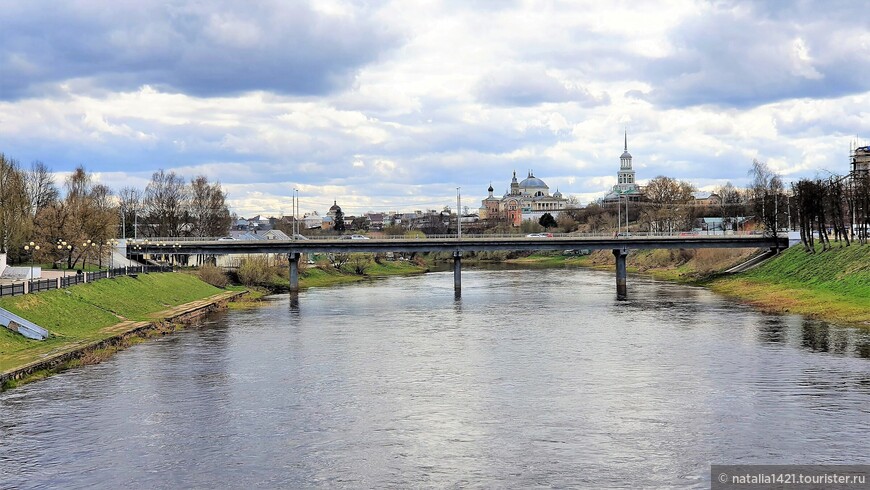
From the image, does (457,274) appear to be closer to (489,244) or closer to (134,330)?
(489,244)

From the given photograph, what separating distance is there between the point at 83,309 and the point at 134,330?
592 centimetres

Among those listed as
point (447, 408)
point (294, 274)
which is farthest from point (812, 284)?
point (294, 274)

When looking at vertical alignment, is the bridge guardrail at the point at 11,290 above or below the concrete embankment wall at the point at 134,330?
above

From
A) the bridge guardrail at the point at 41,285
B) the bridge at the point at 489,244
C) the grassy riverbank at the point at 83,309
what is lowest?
the grassy riverbank at the point at 83,309

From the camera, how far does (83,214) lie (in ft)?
329

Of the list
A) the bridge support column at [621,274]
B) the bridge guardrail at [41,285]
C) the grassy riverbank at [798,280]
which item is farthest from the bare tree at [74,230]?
the grassy riverbank at [798,280]

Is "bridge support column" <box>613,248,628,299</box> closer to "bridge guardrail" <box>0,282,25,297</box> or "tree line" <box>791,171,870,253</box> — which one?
"tree line" <box>791,171,870,253</box>

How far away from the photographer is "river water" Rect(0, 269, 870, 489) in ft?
90.2

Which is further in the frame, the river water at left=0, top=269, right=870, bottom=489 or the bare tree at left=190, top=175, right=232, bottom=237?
the bare tree at left=190, top=175, right=232, bottom=237

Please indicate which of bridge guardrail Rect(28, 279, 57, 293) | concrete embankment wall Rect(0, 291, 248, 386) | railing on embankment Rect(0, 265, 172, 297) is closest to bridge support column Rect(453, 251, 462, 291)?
concrete embankment wall Rect(0, 291, 248, 386)

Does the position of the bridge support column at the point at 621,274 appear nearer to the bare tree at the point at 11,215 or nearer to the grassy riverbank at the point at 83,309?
the grassy riverbank at the point at 83,309

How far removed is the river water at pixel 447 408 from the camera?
1082 inches

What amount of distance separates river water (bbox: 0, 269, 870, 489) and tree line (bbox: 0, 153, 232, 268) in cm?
3562

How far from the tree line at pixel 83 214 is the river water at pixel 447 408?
35.6m
